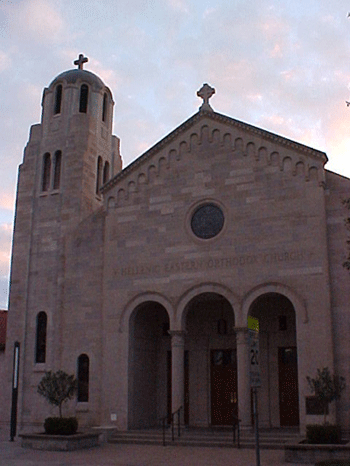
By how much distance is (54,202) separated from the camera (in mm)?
27406

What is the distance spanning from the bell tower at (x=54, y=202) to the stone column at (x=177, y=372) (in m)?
5.21

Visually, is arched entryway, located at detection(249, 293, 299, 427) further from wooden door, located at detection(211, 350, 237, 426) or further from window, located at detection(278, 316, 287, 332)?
wooden door, located at detection(211, 350, 237, 426)

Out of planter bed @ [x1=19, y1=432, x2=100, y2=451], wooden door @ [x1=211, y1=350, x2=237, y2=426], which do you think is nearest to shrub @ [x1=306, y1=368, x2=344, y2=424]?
wooden door @ [x1=211, y1=350, x2=237, y2=426]

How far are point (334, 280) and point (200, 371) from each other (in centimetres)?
735

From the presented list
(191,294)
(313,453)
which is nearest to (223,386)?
(191,294)

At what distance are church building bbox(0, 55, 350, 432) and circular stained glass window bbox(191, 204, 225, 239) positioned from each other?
1.7 inches

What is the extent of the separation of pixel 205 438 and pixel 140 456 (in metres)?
3.46

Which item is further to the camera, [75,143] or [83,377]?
[75,143]

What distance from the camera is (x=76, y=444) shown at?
19.9m

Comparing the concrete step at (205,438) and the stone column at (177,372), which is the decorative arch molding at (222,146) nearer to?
the stone column at (177,372)

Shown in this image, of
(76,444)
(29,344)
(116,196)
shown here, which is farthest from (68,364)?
(116,196)

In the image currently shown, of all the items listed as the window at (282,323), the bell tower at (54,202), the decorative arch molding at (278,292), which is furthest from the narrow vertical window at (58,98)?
the window at (282,323)

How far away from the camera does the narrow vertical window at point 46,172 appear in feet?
92.3

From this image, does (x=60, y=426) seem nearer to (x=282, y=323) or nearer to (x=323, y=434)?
(x=323, y=434)
